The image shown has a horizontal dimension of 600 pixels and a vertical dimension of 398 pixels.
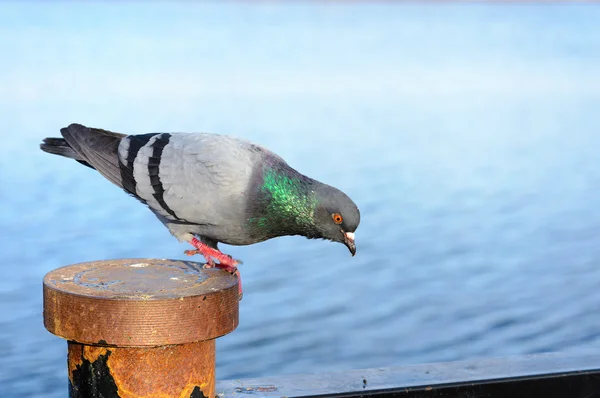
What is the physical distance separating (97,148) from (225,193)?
2.71ft

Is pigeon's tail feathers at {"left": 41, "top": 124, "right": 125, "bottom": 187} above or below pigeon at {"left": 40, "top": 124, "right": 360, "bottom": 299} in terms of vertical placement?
above

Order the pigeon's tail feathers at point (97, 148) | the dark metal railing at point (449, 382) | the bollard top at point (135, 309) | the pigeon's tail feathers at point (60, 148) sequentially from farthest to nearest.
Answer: the pigeon's tail feathers at point (60, 148), the pigeon's tail feathers at point (97, 148), the dark metal railing at point (449, 382), the bollard top at point (135, 309)

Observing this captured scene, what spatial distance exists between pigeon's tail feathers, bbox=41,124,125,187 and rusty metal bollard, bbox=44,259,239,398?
117 centimetres

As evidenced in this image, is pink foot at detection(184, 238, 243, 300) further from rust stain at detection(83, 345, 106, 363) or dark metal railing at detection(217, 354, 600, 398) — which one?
rust stain at detection(83, 345, 106, 363)

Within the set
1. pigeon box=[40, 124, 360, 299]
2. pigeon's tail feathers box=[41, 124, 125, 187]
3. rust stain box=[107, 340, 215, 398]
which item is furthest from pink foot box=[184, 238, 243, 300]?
rust stain box=[107, 340, 215, 398]

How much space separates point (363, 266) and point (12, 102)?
770 centimetres

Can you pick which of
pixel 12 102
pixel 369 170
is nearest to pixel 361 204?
pixel 369 170

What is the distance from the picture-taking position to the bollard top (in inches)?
131

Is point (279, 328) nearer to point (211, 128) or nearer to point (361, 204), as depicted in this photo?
point (361, 204)

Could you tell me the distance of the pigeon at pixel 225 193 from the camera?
14.0 feet

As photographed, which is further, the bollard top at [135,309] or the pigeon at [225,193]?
the pigeon at [225,193]

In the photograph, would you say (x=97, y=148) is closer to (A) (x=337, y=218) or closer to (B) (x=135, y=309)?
(A) (x=337, y=218)

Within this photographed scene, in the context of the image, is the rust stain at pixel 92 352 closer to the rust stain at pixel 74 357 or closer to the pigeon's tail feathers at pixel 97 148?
the rust stain at pixel 74 357

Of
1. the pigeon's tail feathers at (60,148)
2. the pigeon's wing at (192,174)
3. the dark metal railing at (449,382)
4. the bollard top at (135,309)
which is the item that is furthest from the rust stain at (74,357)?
the pigeon's tail feathers at (60,148)
